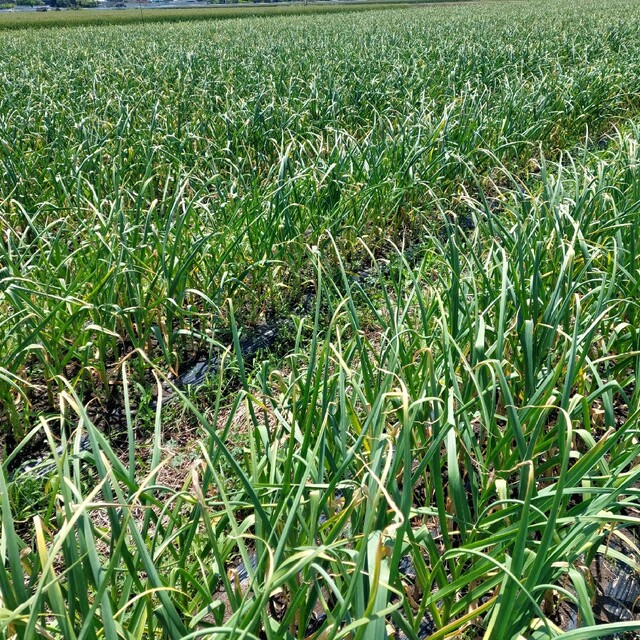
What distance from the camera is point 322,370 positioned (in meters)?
1.66

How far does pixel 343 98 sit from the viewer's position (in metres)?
5.40

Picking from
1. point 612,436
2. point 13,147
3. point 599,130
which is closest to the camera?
point 612,436

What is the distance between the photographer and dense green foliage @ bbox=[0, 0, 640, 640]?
1.01 metres

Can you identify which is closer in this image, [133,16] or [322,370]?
[322,370]

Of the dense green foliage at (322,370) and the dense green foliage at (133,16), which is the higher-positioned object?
the dense green foliage at (133,16)

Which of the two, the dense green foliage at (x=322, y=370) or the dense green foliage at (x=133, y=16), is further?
the dense green foliage at (x=133, y=16)

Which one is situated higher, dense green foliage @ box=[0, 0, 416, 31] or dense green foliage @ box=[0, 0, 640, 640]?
dense green foliage @ box=[0, 0, 416, 31]

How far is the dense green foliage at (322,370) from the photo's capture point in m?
1.01

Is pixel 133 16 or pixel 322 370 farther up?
pixel 133 16

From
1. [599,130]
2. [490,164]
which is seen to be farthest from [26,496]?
[599,130]

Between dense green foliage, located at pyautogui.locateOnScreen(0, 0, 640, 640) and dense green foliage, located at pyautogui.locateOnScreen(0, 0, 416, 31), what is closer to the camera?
dense green foliage, located at pyautogui.locateOnScreen(0, 0, 640, 640)

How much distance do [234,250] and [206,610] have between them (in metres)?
1.81

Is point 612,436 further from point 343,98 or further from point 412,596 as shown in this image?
point 343,98

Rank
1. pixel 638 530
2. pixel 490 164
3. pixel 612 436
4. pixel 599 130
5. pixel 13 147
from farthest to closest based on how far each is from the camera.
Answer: pixel 599 130 < pixel 490 164 < pixel 13 147 < pixel 638 530 < pixel 612 436
